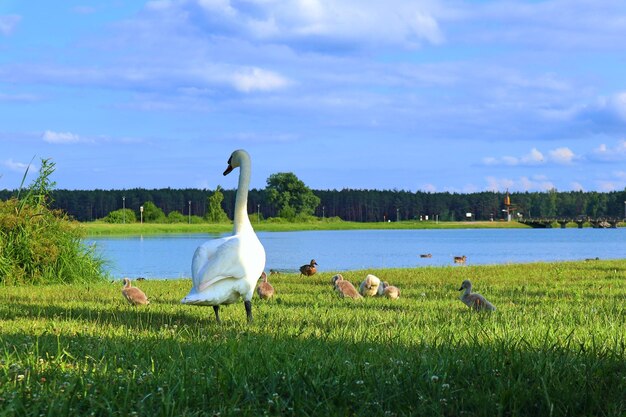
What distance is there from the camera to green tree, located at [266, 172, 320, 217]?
13862cm

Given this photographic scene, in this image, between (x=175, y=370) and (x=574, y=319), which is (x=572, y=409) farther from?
(x=574, y=319)

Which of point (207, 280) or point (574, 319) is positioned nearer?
point (207, 280)

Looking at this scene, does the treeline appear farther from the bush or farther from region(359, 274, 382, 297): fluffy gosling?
region(359, 274, 382, 297): fluffy gosling

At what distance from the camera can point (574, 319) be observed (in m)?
8.85

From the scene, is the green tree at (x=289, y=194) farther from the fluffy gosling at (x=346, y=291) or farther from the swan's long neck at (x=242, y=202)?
the swan's long neck at (x=242, y=202)

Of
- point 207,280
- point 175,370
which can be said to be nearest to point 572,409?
point 175,370

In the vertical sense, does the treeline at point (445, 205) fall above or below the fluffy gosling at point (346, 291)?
above

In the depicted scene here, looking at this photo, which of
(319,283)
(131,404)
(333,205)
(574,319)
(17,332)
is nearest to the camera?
(131,404)

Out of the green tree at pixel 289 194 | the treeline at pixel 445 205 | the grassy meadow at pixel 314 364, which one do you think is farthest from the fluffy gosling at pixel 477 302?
the treeline at pixel 445 205

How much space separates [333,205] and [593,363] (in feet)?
587

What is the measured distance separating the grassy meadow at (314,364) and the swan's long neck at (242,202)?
3.85ft

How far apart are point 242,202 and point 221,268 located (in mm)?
1419

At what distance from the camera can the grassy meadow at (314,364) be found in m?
4.30

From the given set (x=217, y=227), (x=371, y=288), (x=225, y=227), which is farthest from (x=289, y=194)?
(x=371, y=288)
